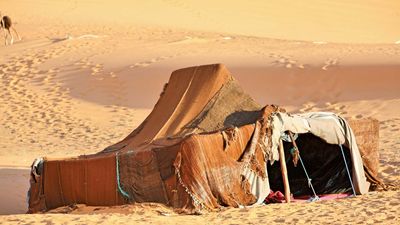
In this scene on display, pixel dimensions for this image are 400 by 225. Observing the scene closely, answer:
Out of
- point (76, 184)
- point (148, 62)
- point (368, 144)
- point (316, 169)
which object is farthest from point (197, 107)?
point (148, 62)

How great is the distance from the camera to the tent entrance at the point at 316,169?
1210 cm

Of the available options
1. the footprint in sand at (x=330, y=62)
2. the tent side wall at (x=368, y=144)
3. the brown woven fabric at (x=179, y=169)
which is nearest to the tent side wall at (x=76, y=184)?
the brown woven fabric at (x=179, y=169)

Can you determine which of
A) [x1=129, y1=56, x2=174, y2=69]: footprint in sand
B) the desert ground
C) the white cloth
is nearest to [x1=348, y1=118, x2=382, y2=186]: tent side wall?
the white cloth

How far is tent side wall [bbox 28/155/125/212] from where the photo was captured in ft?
34.8

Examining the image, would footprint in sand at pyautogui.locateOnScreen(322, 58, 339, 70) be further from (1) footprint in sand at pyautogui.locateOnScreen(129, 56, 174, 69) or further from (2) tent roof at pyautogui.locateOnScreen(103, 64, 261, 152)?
(2) tent roof at pyautogui.locateOnScreen(103, 64, 261, 152)

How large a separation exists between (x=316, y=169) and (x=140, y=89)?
1048 cm

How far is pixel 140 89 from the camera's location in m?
22.3

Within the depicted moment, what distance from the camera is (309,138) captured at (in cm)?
1227

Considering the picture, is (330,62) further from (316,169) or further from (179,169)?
(179,169)

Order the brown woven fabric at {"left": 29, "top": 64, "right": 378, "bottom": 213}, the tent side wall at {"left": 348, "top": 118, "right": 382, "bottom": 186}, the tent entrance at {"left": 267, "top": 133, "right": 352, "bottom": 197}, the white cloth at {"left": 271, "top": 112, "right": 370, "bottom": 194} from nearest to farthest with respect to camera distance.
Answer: the brown woven fabric at {"left": 29, "top": 64, "right": 378, "bottom": 213} < the white cloth at {"left": 271, "top": 112, "right": 370, "bottom": 194} < the tent side wall at {"left": 348, "top": 118, "right": 382, "bottom": 186} < the tent entrance at {"left": 267, "top": 133, "right": 352, "bottom": 197}

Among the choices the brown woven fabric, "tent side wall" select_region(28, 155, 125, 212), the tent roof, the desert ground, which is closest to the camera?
the desert ground

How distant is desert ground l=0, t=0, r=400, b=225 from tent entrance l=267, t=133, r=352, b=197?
0.94m

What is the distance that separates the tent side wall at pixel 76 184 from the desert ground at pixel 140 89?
0.23 meters

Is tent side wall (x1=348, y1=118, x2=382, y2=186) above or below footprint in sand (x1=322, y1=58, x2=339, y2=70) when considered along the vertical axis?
below
